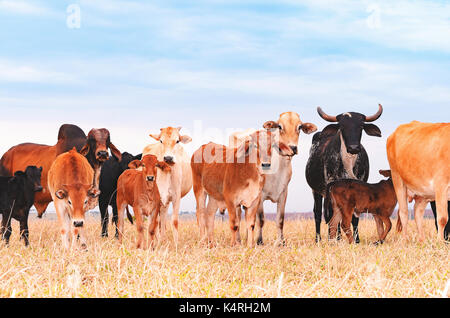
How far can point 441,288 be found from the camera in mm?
6258

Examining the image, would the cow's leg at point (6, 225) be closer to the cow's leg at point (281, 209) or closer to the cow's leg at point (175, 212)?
the cow's leg at point (175, 212)

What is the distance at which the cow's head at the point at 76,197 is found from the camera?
28.1ft

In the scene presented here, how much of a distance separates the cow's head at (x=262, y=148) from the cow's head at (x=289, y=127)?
0.37 meters

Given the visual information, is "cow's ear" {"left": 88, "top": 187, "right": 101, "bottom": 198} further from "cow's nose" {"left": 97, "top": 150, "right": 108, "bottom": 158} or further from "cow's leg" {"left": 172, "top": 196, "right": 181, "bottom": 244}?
"cow's leg" {"left": 172, "top": 196, "right": 181, "bottom": 244}

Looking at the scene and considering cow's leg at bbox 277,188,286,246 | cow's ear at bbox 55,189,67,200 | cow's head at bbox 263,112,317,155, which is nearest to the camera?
cow's ear at bbox 55,189,67,200

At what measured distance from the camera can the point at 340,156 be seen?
1120 centimetres

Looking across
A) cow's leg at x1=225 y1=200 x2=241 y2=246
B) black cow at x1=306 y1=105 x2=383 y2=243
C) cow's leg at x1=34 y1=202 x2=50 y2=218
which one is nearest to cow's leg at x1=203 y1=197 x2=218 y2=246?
cow's leg at x1=225 y1=200 x2=241 y2=246

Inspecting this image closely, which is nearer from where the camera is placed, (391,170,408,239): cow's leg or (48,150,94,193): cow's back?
(48,150,94,193): cow's back

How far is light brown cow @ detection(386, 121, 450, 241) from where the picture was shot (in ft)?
30.3

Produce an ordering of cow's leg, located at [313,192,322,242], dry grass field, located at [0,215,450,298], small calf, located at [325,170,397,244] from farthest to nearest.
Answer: cow's leg, located at [313,192,322,242] → small calf, located at [325,170,397,244] → dry grass field, located at [0,215,450,298]

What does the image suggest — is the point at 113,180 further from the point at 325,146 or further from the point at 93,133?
the point at 325,146

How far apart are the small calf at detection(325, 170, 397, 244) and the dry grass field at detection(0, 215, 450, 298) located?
1.15 m
